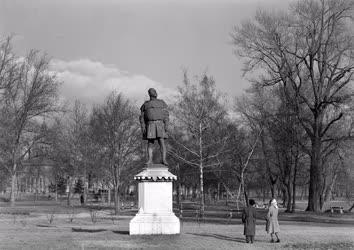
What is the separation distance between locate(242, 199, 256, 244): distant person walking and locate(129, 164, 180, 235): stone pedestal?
2254 millimetres

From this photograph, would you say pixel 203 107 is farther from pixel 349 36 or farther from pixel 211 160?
pixel 349 36

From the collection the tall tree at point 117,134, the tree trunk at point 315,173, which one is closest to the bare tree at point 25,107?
the tall tree at point 117,134

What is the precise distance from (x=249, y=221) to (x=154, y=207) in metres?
3.08

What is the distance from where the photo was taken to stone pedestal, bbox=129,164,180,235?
53.9ft

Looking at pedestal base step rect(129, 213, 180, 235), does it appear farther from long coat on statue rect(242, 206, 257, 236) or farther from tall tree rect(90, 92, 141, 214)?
tall tree rect(90, 92, 141, 214)

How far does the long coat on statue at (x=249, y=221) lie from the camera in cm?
1582

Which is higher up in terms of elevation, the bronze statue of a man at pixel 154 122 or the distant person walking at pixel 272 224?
the bronze statue of a man at pixel 154 122

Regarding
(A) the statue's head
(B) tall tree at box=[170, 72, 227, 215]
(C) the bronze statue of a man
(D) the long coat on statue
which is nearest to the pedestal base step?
(C) the bronze statue of a man

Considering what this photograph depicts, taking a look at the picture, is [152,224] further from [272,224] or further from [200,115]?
[200,115]

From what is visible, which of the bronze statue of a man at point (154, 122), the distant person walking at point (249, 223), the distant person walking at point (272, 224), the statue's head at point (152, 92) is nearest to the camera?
the distant person walking at point (249, 223)

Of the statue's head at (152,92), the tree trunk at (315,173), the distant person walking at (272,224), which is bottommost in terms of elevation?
the distant person walking at (272,224)

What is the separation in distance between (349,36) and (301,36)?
3423 millimetres

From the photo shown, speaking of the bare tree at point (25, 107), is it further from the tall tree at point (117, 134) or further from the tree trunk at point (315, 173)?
the tree trunk at point (315, 173)

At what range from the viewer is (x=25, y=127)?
1757 inches
